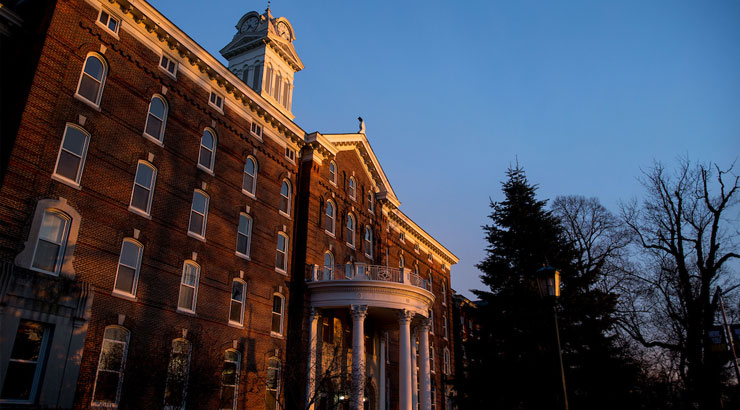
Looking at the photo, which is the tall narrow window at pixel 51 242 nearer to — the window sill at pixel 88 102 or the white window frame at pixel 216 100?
the window sill at pixel 88 102

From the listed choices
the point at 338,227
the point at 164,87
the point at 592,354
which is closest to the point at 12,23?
the point at 164,87

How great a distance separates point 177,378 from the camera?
17.4 m

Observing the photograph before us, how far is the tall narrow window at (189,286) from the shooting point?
20484 millimetres

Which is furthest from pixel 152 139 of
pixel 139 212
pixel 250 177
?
pixel 250 177

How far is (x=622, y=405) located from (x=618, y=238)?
14.1m

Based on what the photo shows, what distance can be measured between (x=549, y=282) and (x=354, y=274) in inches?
808

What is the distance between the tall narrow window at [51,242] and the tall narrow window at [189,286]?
5.02 m

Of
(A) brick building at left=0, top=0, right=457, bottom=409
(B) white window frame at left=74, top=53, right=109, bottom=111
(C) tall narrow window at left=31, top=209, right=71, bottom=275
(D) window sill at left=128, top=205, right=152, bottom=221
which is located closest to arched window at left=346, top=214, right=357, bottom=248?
(A) brick building at left=0, top=0, right=457, bottom=409

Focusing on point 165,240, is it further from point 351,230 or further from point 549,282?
point 351,230

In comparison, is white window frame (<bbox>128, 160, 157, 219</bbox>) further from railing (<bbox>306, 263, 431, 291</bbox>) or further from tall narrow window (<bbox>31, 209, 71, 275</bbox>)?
railing (<bbox>306, 263, 431, 291</bbox>)

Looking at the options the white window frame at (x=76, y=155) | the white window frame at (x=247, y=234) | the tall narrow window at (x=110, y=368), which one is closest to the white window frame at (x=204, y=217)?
the white window frame at (x=247, y=234)

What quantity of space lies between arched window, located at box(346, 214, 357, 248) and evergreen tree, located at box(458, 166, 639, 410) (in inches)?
322

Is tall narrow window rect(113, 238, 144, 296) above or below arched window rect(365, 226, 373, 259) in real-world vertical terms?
below

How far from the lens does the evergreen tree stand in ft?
88.5
